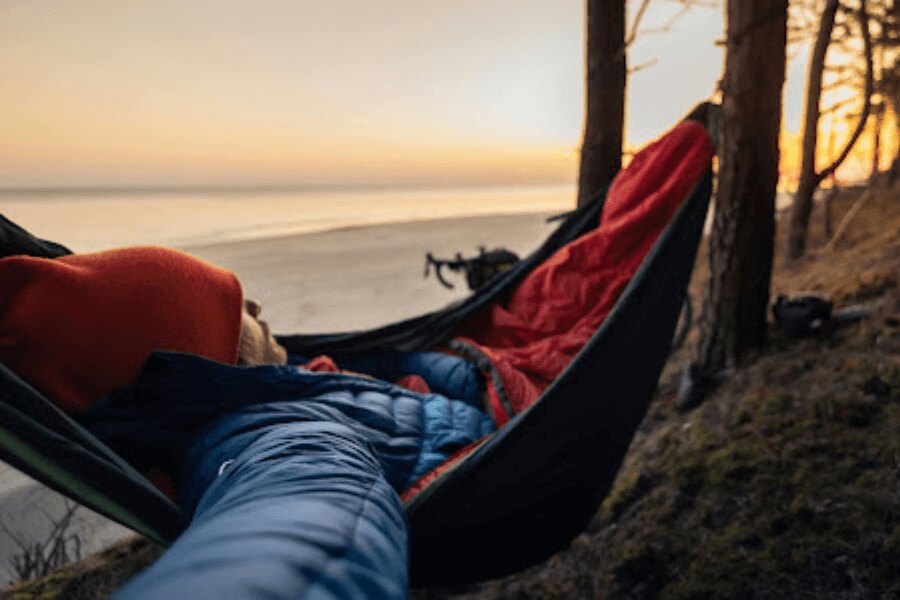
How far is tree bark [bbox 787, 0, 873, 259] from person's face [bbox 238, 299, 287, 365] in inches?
71.2

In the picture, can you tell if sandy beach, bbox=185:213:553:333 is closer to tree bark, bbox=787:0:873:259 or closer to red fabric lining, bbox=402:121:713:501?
tree bark, bbox=787:0:873:259

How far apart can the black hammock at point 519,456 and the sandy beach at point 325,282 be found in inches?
75.4

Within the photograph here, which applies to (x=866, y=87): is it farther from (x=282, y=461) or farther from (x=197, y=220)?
(x=197, y=220)

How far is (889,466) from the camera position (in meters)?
1.20

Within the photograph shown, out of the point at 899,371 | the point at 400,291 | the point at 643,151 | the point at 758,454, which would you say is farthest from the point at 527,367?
the point at 400,291

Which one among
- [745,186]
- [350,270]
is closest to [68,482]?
[745,186]

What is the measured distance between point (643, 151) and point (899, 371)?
92 centimetres

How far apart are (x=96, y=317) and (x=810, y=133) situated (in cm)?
383

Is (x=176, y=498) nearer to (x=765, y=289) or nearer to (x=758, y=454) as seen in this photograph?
(x=758, y=454)

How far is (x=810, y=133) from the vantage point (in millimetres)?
3299

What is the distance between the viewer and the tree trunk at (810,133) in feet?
7.04

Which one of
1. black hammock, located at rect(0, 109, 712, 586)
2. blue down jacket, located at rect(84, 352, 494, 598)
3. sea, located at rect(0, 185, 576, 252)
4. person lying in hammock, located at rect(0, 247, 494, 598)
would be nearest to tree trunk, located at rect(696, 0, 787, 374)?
black hammock, located at rect(0, 109, 712, 586)

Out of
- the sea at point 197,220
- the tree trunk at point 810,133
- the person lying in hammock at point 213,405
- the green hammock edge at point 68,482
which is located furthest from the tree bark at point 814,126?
the sea at point 197,220

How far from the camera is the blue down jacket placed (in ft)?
1.22
